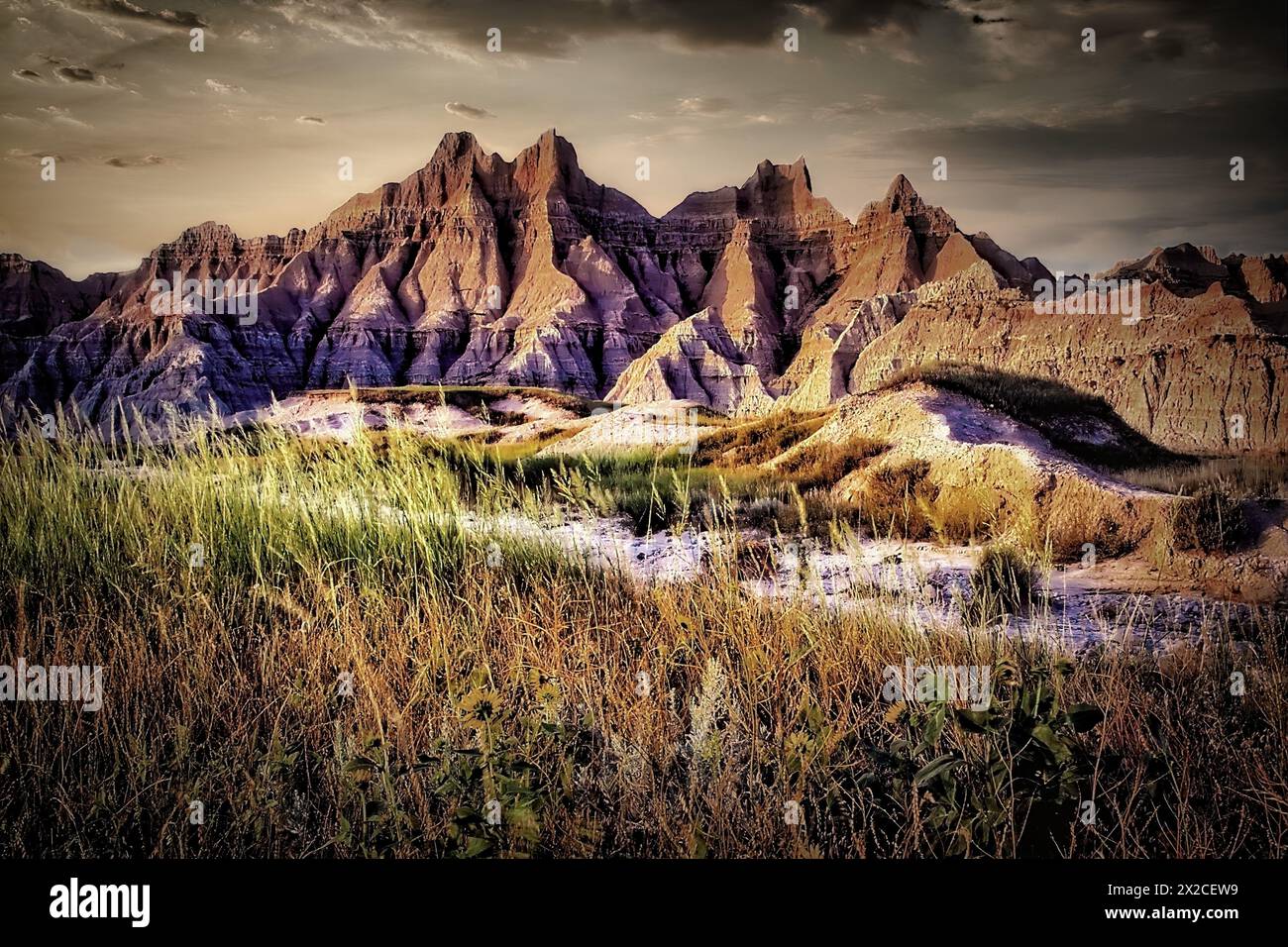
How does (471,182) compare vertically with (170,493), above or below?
above

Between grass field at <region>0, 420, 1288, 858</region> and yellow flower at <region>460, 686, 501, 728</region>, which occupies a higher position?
yellow flower at <region>460, 686, 501, 728</region>

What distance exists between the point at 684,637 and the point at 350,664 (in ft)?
3.79

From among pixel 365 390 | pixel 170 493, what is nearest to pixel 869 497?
pixel 365 390

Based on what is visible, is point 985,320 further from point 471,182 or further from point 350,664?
point 350,664

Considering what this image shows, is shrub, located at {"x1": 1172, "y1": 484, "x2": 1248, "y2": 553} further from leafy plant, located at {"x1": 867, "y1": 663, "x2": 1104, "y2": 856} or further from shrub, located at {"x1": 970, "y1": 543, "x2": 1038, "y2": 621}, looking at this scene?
leafy plant, located at {"x1": 867, "y1": 663, "x2": 1104, "y2": 856}

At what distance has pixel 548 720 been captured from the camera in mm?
1900

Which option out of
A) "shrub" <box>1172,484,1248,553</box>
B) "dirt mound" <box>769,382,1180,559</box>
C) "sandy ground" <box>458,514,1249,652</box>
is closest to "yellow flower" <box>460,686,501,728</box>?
"sandy ground" <box>458,514,1249,652</box>

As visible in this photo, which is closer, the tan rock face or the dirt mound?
the dirt mound

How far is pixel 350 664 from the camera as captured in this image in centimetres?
239

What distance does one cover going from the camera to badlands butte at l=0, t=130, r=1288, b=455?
328 centimetres

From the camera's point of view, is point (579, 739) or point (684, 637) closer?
point (579, 739)

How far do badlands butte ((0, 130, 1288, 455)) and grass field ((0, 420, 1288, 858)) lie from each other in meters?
1.04

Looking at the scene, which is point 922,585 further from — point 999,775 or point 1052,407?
point 1052,407

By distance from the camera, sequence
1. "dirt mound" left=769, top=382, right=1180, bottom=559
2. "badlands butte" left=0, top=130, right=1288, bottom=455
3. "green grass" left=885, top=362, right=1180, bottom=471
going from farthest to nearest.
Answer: "green grass" left=885, top=362, right=1180, bottom=471, "badlands butte" left=0, top=130, right=1288, bottom=455, "dirt mound" left=769, top=382, right=1180, bottom=559
